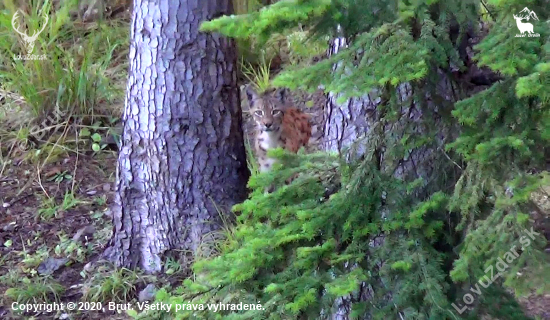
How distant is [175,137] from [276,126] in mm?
1241

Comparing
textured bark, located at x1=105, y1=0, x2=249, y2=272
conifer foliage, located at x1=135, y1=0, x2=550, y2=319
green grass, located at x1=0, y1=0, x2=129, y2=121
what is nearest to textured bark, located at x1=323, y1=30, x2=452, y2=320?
conifer foliage, located at x1=135, y1=0, x2=550, y2=319

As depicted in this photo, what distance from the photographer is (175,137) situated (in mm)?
4848

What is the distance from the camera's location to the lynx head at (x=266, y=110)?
5.89 metres

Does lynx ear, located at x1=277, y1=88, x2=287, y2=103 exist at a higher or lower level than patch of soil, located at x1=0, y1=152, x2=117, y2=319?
higher

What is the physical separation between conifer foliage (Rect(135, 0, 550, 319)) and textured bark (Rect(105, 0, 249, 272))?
1804 millimetres

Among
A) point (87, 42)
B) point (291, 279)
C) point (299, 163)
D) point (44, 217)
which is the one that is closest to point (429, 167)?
point (299, 163)

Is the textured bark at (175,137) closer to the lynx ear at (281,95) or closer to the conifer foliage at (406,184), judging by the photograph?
the lynx ear at (281,95)

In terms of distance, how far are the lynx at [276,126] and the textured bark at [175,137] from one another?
2.58 ft

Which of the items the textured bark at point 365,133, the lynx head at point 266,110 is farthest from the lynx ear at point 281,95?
the textured bark at point 365,133

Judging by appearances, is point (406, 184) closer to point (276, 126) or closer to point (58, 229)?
point (276, 126)

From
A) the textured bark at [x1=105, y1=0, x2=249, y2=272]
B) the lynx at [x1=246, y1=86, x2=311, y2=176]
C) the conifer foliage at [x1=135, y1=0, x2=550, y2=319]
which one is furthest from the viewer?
the lynx at [x1=246, y1=86, x2=311, y2=176]

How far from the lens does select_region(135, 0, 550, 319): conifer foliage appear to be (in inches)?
89.8

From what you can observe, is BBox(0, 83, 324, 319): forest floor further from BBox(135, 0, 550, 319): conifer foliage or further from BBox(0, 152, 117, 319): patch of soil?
BBox(135, 0, 550, 319): conifer foliage

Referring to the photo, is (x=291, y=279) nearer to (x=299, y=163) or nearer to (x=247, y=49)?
(x=299, y=163)
